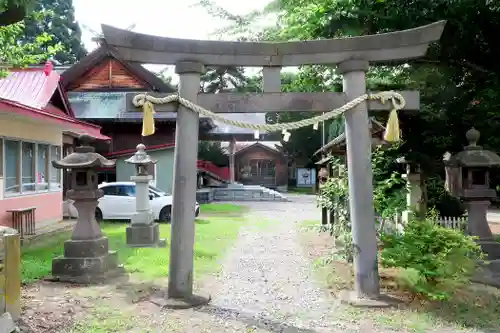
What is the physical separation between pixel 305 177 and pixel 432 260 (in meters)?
39.0

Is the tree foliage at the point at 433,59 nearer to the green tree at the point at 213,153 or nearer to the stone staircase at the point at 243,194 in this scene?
the stone staircase at the point at 243,194

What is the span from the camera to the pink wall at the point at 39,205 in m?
12.1

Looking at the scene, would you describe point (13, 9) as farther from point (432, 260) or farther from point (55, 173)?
point (55, 173)

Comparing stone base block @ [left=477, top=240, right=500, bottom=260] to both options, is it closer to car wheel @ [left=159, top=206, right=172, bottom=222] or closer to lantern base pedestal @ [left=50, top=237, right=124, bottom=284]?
lantern base pedestal @ [left=50, top=237, right=124, bottom=284]

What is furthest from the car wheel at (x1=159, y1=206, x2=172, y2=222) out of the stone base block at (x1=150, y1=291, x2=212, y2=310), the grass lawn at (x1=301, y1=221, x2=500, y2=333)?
the stone base block at (x1=150, y1=291, x2=212, y2=310)

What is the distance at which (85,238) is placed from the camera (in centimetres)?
840

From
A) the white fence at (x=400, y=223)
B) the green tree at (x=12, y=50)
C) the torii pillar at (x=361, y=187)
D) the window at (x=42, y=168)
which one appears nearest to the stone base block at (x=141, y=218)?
the window at (x=42, y=168)

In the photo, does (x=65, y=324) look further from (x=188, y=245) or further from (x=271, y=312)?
(x=271, y=312)

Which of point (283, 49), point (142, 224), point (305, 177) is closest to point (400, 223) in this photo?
point (283, 49)

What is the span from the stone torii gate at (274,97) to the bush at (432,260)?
1.59 feet

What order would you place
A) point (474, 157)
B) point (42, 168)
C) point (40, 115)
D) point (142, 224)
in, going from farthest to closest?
point (42, 168) < point (142, 224) < point (40, 115) < point (474, 157)

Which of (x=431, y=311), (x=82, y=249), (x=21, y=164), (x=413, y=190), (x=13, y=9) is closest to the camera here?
(x=13, y=9)

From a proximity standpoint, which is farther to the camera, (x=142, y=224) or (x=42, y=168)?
(x=42, y=168)

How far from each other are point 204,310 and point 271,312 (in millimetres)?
903
